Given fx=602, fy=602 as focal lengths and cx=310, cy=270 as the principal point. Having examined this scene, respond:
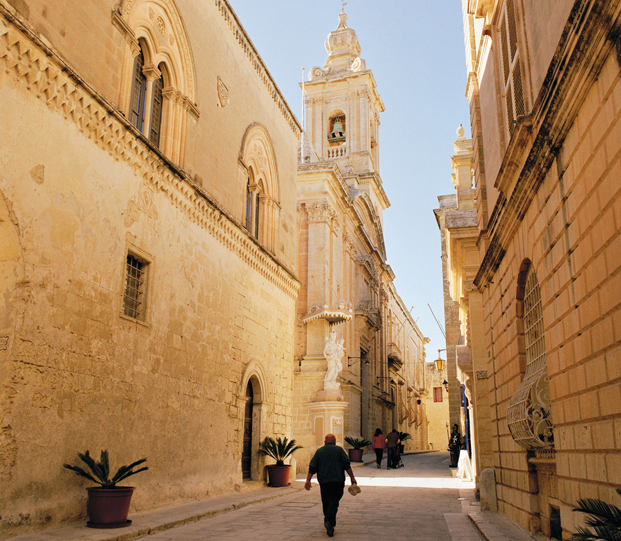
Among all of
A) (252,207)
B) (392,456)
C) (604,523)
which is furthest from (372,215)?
(604,523)

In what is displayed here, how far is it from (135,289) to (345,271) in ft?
68.2

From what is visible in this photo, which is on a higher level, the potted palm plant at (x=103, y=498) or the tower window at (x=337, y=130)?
the tower window at (x=337, y=130)

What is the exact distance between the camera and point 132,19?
10055 mm

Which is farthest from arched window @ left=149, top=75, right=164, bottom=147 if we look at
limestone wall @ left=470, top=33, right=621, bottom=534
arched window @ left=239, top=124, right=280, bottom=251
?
limestone wall @ left=470, top=33, right=621, bottom=534

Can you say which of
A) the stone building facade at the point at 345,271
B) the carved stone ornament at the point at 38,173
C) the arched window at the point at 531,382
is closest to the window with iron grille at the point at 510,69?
the arched window at the point at 531,382

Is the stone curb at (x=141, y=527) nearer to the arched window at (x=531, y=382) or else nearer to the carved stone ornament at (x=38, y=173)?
the carved stone ornament at (x=38, y=173)

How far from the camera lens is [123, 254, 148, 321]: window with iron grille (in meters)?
9.59

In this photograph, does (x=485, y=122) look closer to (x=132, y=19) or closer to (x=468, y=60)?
(x=468, y=60)

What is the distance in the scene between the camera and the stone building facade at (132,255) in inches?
276

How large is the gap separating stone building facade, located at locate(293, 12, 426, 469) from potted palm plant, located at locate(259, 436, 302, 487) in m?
7.34

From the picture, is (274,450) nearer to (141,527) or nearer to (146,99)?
(141,527)

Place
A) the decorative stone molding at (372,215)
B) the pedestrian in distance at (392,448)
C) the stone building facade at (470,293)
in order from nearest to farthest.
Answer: the stone building facade at (470,293)
the pedestrian in distance at (392,448)
the decorative stone molding at (372,215)

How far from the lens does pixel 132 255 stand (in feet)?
31.6

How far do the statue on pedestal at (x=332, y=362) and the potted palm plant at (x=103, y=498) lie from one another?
14971 millimetres
